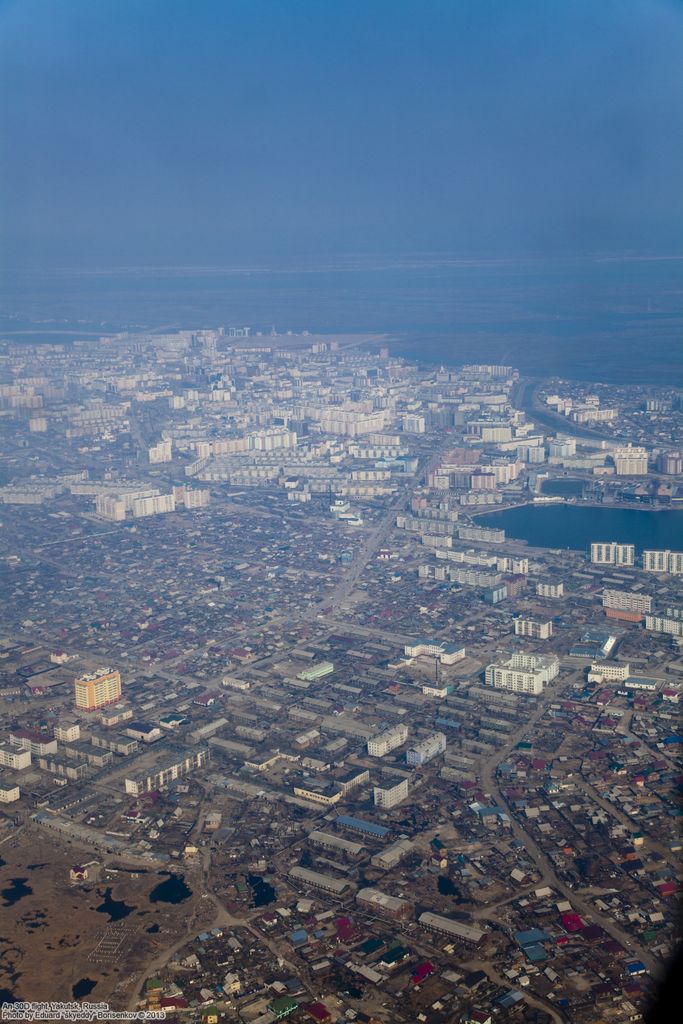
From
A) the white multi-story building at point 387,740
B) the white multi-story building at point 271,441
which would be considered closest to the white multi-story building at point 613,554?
the white multi-story building at point 387,740

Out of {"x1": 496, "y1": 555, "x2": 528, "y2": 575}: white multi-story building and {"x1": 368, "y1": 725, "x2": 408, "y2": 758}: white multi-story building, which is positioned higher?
{"x1": 496, "y1": 555, "x2": 528, "y2": 575}: white multi-story building

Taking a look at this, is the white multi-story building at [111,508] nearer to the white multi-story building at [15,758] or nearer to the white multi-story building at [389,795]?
the white multi-story building at [15,758]

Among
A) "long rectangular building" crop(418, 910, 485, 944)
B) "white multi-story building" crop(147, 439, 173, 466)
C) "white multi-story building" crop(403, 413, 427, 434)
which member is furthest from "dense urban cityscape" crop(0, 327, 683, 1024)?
"white multi-story building" crop(403, 413, 427, 434)

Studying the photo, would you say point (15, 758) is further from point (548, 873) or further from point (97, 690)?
point (548, 873)

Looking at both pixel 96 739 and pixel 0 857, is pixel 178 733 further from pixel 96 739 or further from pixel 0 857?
pixel 0 857

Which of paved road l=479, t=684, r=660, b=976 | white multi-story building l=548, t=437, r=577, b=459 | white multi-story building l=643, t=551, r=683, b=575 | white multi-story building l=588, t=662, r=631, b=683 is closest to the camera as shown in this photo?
paved road l=479, t=684, r=660, b=976

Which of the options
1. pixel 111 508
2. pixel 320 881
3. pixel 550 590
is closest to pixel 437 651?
pixel 550 590

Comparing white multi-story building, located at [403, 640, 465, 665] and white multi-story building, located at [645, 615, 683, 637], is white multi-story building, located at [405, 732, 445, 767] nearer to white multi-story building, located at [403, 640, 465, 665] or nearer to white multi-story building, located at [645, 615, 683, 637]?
white multi-story building, located at [403, 640, 465, 665]

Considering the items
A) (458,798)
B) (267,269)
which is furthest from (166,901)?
(267,269)
